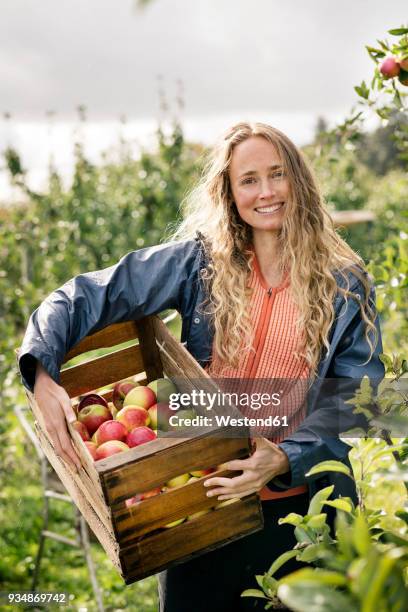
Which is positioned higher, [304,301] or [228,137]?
[228,137]

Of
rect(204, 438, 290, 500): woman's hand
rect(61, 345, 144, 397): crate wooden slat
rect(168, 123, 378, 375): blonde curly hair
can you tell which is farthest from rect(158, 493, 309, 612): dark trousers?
rect(61, 345, 144, 397): crate wooden slat

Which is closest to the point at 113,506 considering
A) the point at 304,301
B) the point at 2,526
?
the point at 304,301

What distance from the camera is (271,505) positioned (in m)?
1.81

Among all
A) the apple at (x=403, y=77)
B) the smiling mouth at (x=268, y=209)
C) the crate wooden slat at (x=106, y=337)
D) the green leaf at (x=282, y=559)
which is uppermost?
the apple at (x=403, y=77)

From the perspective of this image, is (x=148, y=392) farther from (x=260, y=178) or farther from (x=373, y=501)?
(x=373, y=501)

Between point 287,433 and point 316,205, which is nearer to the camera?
point 287,433

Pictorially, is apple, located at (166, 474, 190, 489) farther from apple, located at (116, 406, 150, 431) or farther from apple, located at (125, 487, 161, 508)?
apple, located at (116, 406, 150, 431)

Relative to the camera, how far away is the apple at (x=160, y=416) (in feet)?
5.60

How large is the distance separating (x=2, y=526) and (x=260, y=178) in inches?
96.5

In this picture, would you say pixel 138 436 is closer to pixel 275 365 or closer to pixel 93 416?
pixel 93 416

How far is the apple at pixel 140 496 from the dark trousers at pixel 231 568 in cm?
45

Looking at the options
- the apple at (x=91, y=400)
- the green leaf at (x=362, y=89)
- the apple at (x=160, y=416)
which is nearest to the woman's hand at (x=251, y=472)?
the apple at (x=160, y=416)

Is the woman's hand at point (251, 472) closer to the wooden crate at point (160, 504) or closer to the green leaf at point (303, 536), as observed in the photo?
the wooden crate at point (160, 504)

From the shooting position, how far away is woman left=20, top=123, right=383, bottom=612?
1.68m
